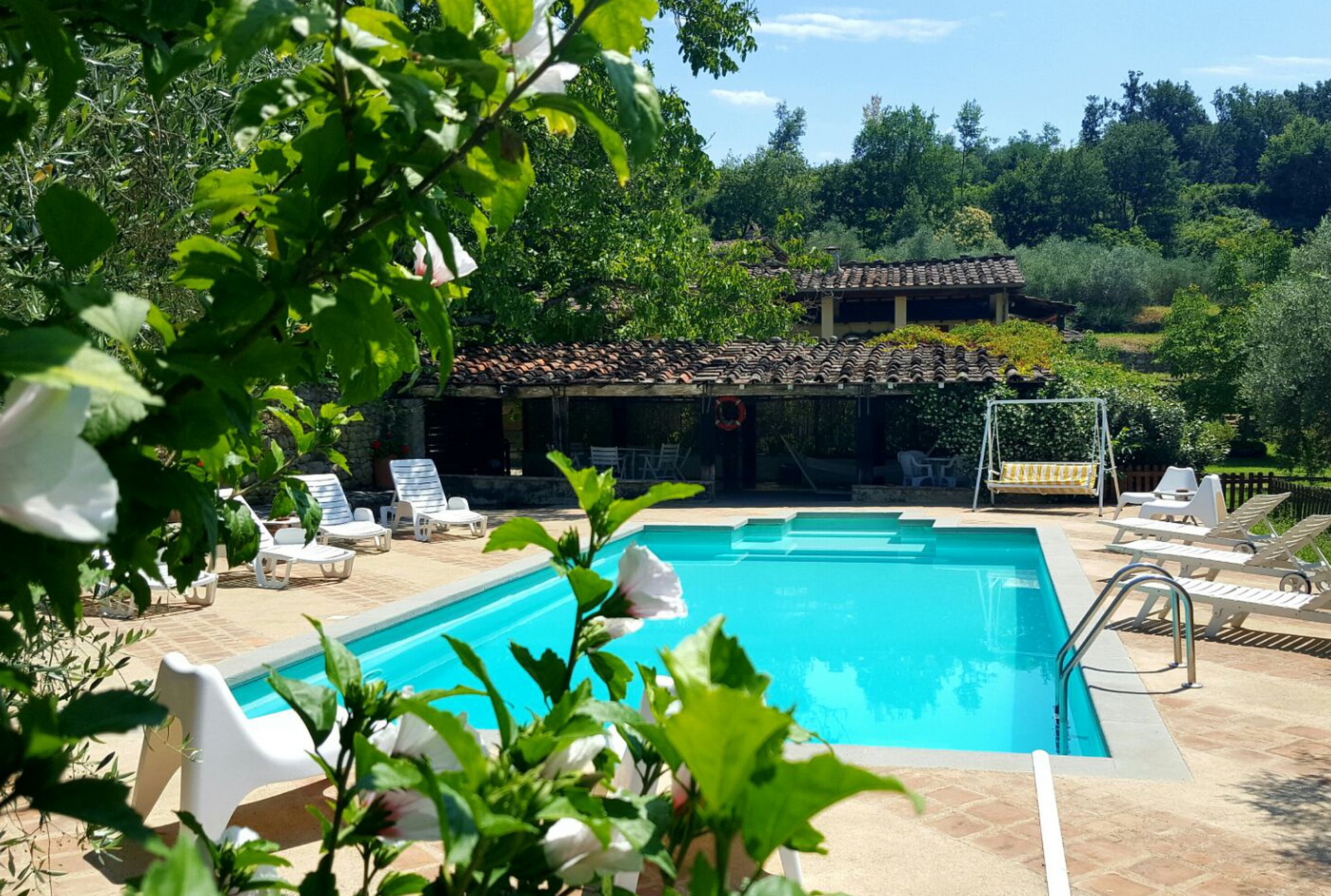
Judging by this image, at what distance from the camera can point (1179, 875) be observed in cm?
410

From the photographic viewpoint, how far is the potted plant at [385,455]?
64.9 feet

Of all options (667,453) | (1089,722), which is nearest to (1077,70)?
(667,453)

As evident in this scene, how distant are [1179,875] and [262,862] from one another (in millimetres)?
4160

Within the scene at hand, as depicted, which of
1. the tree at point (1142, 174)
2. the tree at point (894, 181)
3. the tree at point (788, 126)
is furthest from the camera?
the tree at point (788, 126)

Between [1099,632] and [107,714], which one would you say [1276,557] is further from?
[107,714]

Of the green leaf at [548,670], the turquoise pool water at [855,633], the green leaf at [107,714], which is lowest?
the turquoise pool water at [855,633]

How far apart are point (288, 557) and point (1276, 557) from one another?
930cm

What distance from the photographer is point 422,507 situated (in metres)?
15.6

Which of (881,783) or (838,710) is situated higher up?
(881,783)

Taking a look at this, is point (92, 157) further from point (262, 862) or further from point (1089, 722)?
point (1089, 722)

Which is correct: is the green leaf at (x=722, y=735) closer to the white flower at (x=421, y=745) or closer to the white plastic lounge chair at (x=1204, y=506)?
the white flower at (x=421, y=745)

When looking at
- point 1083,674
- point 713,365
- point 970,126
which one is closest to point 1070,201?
point 970,126

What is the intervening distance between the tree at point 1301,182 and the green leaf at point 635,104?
74.7 meters

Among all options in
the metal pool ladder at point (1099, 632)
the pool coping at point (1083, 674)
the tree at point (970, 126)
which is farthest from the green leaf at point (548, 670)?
the tree at point (970, 126)
